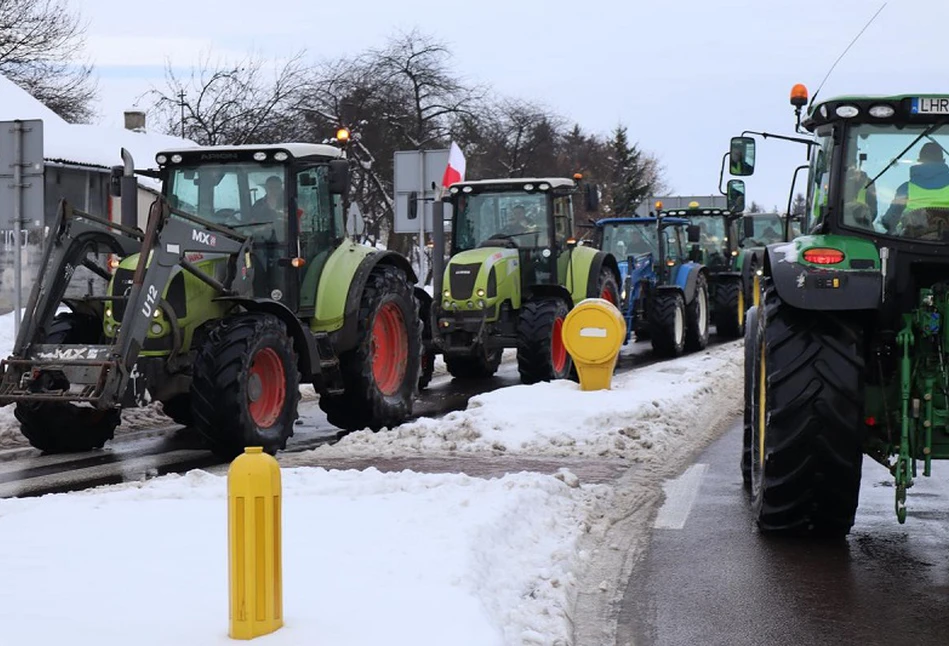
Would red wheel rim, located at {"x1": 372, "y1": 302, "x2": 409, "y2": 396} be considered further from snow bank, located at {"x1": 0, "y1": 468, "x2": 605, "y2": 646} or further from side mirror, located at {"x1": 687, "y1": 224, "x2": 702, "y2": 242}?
side mirror, located at {"x1": 687, "y1": 224, "x2": 702, "y2": 242}

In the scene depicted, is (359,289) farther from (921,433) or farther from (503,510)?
(921,433)

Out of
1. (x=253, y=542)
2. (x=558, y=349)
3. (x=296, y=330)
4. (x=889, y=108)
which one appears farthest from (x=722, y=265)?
(x=253, y=542)

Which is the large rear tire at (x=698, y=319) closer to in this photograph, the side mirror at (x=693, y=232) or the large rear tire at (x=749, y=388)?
the side mirror at (x=693, y=232)

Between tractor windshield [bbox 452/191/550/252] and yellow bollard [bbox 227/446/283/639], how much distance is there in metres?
12.4

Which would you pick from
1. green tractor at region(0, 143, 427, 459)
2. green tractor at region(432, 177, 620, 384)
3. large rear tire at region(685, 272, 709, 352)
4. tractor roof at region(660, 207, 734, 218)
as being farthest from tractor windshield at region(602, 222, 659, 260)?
green tractor at region(0, 143, 427, 459)

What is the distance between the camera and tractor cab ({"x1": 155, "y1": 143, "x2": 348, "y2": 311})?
38.4 feet

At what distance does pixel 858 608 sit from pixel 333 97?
38.4 metres

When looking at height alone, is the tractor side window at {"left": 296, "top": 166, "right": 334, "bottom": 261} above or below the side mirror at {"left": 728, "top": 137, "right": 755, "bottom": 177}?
below

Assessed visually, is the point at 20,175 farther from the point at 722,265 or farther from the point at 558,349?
the point at 722,265

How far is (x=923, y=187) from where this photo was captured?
7367 mm

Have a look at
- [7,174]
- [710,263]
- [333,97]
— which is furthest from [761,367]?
[333,97]

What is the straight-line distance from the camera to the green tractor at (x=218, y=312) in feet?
32.7

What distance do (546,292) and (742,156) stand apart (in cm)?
823

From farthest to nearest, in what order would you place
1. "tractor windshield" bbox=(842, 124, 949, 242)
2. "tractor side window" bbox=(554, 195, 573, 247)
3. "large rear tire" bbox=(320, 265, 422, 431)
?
"tractor side window" bbox=(554, 195, 573, 247), "large rear tire" bbox=(320, 265, 422, 431), "tractor windshield" bbox=(842, 124, 949, 242)
